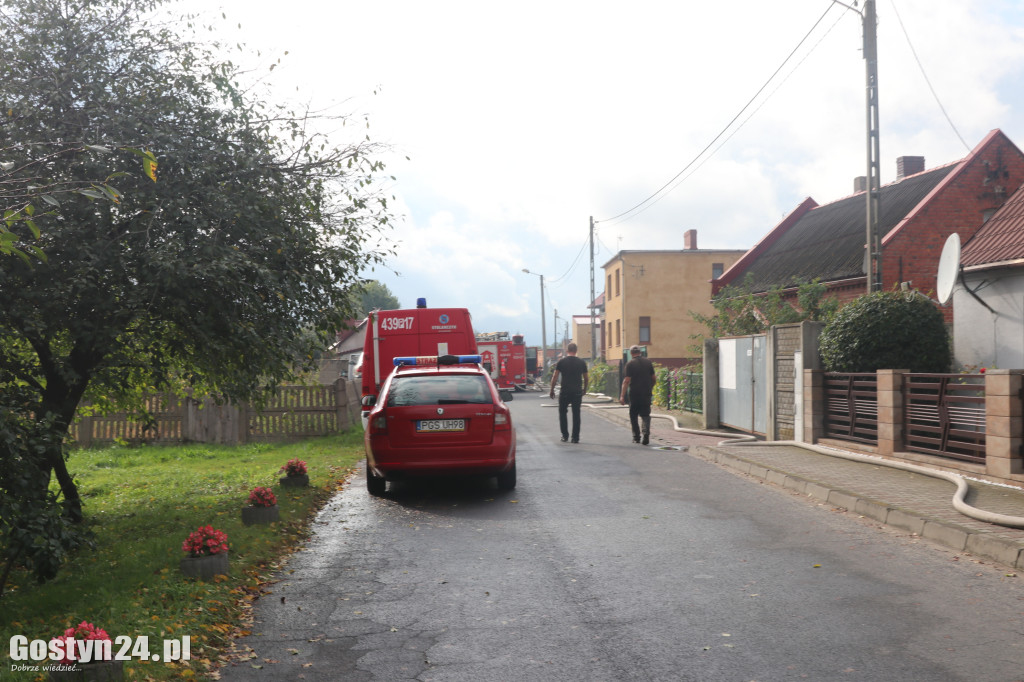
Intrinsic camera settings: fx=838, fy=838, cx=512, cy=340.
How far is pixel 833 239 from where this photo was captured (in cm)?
3005

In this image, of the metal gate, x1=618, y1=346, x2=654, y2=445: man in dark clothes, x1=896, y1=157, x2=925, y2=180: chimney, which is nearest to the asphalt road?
x1=618, y1=346, x2=654, y2=445: man in dark clothes

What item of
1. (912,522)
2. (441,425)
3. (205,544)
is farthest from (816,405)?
(205,544)

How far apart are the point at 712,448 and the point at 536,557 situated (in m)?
8.02

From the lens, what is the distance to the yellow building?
53.2 metres

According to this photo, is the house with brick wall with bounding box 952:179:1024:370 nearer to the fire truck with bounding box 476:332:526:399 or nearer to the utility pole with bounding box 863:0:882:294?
the utility pole with bounding box 863:0:882:294

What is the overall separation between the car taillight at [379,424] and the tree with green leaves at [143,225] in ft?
4.86

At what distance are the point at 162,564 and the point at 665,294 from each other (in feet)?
161

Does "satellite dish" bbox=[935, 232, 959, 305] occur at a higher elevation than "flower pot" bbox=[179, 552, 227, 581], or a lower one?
higher

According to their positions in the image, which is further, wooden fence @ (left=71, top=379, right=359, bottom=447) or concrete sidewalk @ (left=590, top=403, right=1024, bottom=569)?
wooden fence @ (left=71, top=379, right=359, bottom=447)

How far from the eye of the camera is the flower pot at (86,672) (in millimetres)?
3777

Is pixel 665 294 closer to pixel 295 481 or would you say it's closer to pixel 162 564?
pixel 295 481

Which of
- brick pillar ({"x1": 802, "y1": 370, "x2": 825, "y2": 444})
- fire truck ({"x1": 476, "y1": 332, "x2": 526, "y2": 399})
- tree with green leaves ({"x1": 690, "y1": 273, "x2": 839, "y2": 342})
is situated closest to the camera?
brick pillar ({"x1": 802, "y1": 370, "x2": 825, "y2": 444})

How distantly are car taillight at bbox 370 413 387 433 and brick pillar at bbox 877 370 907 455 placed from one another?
7.31 m

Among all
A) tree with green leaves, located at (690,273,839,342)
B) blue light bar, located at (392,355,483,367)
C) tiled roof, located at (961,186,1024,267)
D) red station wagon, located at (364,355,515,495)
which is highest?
tiled roof, located at (961,186,1024,267)
